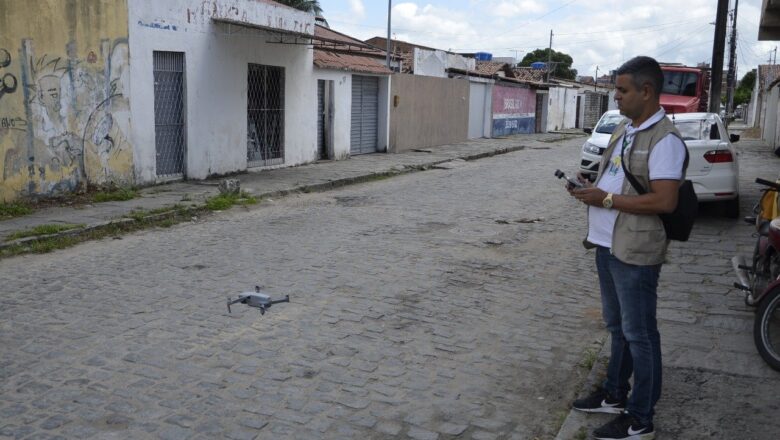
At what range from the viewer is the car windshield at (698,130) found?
11.1 m

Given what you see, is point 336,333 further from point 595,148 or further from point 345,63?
point 345,63

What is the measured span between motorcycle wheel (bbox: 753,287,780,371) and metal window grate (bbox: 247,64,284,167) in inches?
510

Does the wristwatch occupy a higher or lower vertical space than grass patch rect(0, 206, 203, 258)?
higher

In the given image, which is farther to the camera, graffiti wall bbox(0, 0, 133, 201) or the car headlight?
the car headlight

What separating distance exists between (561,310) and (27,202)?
27.2 feet

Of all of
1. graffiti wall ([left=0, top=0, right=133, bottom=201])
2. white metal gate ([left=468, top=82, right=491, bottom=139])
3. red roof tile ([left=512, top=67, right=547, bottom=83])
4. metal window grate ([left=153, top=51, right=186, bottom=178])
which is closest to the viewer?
graffiti wall ([left=0, top=0, right=133, bottom=201])

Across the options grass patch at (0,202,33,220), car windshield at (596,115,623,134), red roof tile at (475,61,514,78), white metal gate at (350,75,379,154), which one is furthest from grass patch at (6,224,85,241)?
red roof tile at (475,61,514,78)

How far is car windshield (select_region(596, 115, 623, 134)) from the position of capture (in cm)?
1618

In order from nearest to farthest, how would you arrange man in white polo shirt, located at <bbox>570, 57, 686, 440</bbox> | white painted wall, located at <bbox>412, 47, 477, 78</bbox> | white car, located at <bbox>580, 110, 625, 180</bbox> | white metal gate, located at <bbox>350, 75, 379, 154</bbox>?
man in white polo shirt, located at <bbox>570, 57, 686, 440</bbox>
white car, located at <bbox>580, 110, 625, 180</bbox>
white metal gate, located at <bbox>350, 75, 379, 154</bbox>
white painted wall, located at <bbox>412, 47, 477, 78</bbox>

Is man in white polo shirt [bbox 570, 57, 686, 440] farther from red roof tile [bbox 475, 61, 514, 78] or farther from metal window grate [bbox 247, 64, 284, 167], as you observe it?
red roof tile [bbox 475, 61, 514, 78]

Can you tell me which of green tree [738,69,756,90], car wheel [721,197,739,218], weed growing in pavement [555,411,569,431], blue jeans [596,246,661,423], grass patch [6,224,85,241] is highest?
green tree [738,69,756,90]

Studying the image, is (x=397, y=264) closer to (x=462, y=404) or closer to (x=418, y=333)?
(x=418, y=333)

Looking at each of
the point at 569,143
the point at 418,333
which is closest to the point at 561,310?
the point at 418,333

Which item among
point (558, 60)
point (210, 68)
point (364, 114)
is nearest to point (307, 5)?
point (364, 114)
